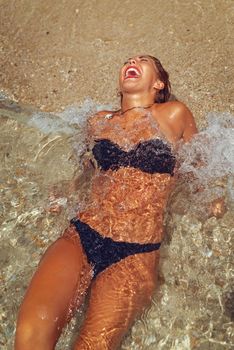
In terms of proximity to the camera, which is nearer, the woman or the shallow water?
the woman

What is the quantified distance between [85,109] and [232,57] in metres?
1.32

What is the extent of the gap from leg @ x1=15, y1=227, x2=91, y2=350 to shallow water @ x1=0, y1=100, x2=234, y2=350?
0.20 metres

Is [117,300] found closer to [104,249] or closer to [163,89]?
[104,249]

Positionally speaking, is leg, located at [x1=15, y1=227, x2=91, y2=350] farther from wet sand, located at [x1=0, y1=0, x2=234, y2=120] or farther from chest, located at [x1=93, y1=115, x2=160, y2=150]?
wet sand, located at [x1=0, y1=0, x2=234, y2=120]

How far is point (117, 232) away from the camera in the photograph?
9.39ft

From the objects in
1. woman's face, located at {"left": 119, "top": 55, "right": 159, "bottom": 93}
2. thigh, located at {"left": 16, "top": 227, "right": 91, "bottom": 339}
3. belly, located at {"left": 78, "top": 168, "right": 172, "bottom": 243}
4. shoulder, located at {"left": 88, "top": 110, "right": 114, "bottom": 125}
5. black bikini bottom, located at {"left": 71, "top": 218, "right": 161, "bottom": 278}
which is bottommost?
thigh, located at {"left": 16, "top": 227, "right": 91, "bottom": 339}

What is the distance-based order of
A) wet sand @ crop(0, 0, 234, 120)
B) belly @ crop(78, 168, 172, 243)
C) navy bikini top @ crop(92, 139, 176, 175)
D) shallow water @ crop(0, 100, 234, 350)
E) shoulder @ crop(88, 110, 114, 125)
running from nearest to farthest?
shallow water @ crop(0, 100, 234, 350), belly @ crop(78, 168, 172, 243), navy bikini top @ crop(92, 139, 176, 175), shoulder @ crop(88, 110, 114, 125), wet sand @ crop(0, 0, 234, 120)

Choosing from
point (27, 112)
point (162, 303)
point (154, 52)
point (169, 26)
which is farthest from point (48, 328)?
point (169, 26)

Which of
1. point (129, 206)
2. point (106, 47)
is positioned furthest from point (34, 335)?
point (106, 47)

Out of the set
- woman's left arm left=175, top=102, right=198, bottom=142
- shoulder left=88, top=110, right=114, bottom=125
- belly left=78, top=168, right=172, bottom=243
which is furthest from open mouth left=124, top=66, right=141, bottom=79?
belly left=78, top=168, right=172, bottom=243

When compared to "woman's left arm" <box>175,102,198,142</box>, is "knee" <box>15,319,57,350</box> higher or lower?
lower

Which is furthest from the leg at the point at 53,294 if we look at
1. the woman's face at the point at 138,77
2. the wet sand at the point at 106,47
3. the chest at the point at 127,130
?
the wet sand at the point at 106,47

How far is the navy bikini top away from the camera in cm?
306

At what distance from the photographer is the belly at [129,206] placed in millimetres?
2875
